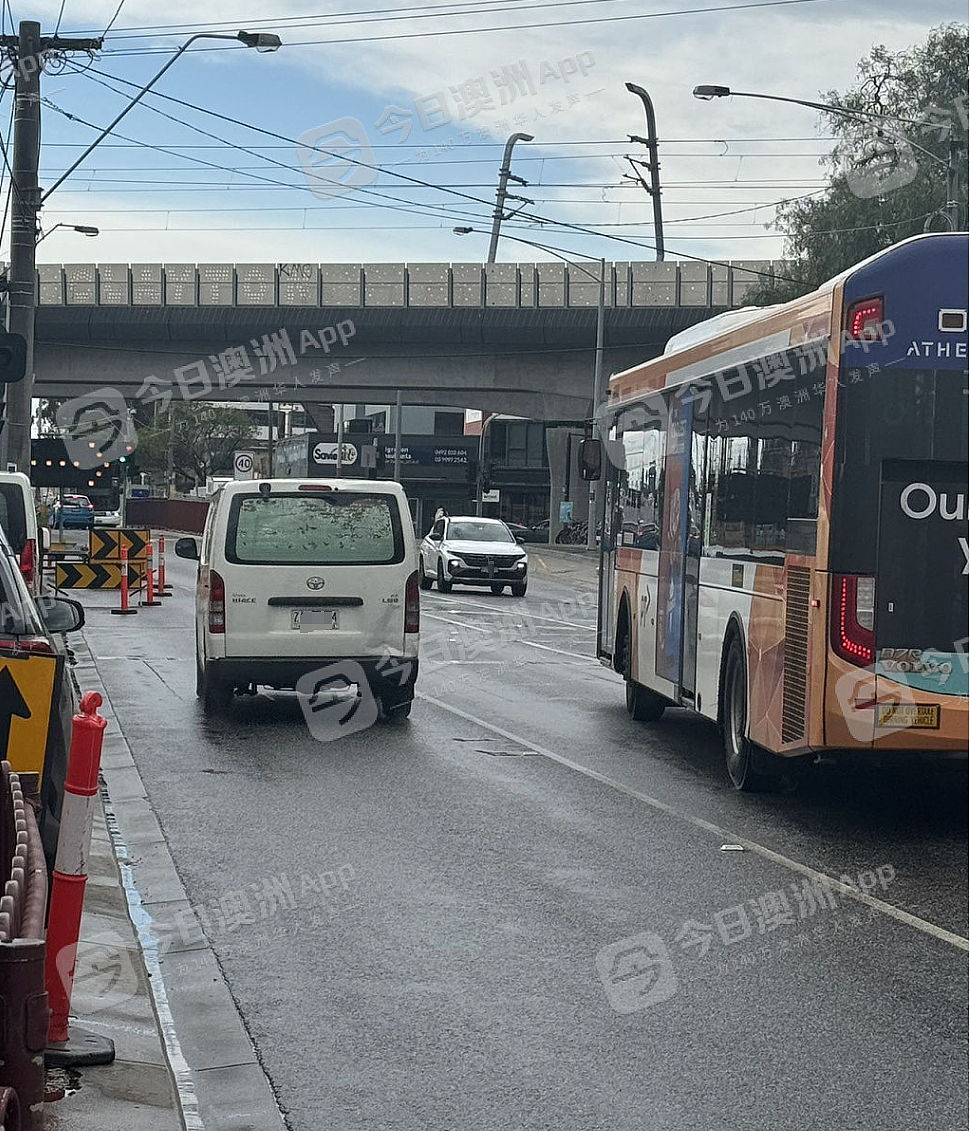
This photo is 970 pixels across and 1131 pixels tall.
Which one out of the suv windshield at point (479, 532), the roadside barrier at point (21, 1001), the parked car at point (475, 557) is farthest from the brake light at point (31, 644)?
the suv windshield at point (479, 532)

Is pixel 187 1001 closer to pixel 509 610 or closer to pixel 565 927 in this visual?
pixel 565 927

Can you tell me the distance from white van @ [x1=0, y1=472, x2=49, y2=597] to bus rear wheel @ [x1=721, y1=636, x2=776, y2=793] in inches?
344

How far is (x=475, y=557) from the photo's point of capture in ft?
134

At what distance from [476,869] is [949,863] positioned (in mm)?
2485

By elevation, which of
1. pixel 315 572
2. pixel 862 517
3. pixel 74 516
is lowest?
pixel 74 516

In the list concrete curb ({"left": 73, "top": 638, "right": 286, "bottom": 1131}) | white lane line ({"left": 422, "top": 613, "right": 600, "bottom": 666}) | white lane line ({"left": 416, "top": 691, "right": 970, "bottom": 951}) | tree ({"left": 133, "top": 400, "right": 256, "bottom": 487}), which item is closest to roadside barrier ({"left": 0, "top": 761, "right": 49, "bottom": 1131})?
concrete curb ({"left": 73, "top": 638, "right": 286, "bottom": 1131})

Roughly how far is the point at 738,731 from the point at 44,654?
6.04 m

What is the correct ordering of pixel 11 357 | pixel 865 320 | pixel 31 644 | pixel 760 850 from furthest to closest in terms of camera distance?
1. pixel 11 357
2. pixel 865 320
3. pixel 760 850
4. pixel 31 644

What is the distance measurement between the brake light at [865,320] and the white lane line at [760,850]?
285 centimetres

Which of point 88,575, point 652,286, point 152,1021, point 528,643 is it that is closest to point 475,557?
point 88,575

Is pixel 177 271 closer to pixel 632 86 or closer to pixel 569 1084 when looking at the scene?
pixel 632 86

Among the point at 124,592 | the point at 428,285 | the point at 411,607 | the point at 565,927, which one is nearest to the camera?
the point at 565,927

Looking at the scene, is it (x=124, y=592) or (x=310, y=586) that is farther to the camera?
(x=124, y=592)

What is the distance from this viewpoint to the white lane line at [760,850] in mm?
7980
